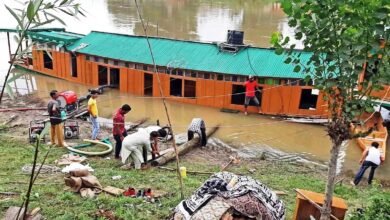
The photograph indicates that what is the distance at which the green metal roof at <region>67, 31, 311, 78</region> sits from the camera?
656 inches

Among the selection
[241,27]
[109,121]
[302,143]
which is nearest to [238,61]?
[302,143]

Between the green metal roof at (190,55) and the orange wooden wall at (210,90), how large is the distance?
545 mm

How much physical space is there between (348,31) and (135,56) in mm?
14837

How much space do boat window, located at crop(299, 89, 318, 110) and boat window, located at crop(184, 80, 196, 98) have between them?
4.73m

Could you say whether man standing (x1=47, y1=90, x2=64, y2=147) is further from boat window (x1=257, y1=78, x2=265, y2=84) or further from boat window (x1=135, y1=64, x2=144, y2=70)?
boat window (x1=257, y1=78, x2=265, y2=84)

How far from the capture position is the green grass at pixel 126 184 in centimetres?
707

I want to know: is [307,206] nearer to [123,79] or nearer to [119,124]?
[119,124]

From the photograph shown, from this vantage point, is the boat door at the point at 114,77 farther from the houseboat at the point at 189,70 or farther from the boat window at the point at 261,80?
the boat window at the point at 261,80

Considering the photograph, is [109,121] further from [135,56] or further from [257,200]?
[257,200]

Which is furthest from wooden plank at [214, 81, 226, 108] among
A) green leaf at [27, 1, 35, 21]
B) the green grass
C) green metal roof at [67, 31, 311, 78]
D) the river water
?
green leaf at [27, 1, 35, 21]

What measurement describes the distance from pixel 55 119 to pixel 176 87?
27.1 feet

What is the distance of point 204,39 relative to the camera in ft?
102

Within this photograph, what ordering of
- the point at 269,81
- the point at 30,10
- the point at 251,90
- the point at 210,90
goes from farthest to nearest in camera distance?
the point at 210,90
the point at 269,81
the point at 251,90
the point at 30,10

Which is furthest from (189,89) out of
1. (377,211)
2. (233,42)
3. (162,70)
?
(377,211)
